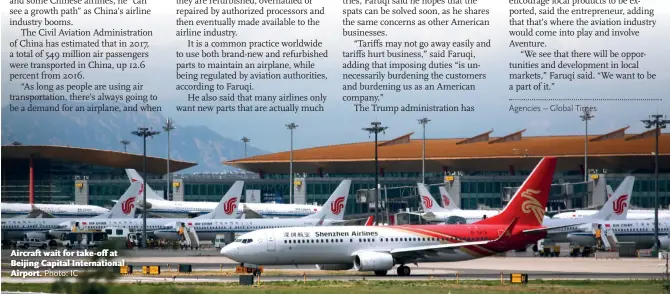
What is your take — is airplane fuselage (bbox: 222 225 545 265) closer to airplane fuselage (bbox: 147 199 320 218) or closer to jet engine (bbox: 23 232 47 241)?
jet engine (bbox: 23 232 47 241)

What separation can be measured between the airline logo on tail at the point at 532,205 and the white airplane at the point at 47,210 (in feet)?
340

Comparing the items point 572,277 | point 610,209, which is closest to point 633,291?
point 572,277

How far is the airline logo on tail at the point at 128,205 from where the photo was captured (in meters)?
155

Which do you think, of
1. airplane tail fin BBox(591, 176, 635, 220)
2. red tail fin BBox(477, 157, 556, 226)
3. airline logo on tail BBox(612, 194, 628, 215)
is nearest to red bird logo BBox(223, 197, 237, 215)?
airplane tail fin BBox(591, 176, 635, 220)

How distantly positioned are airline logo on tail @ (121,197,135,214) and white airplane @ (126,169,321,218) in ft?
71.3

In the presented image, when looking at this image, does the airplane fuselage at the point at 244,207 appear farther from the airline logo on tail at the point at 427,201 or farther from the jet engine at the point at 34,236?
the jet engine at the point at 34,236

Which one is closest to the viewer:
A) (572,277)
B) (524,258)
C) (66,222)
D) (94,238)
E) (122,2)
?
(122,2)

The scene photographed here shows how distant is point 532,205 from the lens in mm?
82938

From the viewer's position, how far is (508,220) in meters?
83.0

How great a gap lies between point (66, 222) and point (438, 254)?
77.9 m

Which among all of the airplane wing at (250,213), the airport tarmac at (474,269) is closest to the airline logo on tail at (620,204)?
the airport tarmac at (474,269)

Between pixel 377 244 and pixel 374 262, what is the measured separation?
2164mm

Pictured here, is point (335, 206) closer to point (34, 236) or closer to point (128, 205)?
point (128, 205)

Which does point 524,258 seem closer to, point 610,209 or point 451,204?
point 610,209
